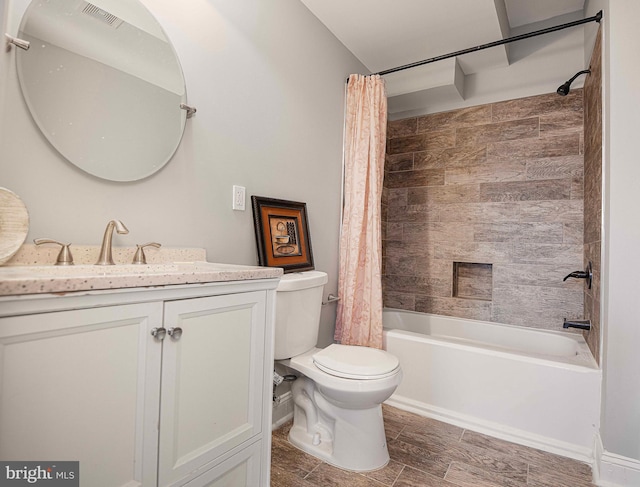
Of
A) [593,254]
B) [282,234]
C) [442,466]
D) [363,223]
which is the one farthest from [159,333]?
[593,254]

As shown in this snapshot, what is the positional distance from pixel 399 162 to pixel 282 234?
5.72 ft

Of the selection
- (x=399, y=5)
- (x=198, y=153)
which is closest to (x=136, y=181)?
(x=198, y=153)

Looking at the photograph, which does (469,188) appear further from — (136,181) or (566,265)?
(136,181)

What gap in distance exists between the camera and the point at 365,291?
242cm

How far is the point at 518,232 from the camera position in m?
2.75

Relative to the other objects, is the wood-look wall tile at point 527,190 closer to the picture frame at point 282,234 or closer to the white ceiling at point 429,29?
the white ceiling at point 429,29

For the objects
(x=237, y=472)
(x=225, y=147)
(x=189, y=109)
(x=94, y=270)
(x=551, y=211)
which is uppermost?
(x=189, y=109)

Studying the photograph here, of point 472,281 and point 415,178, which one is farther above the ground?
point 415,178

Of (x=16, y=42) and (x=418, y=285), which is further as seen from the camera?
(x=418, y=285)

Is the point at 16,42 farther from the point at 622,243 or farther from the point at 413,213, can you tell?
the point at 413,213

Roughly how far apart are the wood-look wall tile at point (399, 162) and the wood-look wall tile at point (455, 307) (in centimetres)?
117

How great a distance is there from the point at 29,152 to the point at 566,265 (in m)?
3.07

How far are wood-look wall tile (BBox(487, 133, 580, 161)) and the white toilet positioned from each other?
1.91m

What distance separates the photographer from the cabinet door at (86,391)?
0.71m
